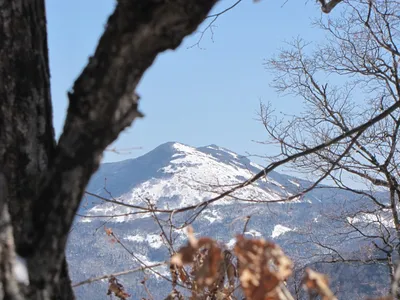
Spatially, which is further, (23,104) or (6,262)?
(23,104)

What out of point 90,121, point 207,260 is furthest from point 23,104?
point 207,260

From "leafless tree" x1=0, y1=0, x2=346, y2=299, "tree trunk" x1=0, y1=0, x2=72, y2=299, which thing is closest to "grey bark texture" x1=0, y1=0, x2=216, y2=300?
"leafless tree" x1=0, y1=0, x2=346, y2=299

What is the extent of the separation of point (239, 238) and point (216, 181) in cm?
483

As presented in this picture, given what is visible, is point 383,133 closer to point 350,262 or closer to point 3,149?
point 350,262

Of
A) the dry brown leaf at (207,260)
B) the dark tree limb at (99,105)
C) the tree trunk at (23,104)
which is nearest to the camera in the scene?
the dry brown leaf at (207,260)

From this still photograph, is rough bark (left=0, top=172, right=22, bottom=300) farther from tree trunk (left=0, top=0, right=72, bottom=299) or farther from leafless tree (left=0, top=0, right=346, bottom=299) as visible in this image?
tree trunk (left=0, top=0, right=72, bottom=299)

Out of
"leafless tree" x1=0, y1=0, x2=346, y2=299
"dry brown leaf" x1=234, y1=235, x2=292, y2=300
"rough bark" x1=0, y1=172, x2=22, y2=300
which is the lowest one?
"dry brown leaf" x1=234, y1=235, x2=292, y2=300

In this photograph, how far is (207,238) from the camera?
2.90 ft

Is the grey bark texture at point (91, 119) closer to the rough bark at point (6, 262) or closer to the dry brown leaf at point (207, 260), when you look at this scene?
the rough bark at point (6, 262)

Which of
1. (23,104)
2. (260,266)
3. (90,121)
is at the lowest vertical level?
(260,266)

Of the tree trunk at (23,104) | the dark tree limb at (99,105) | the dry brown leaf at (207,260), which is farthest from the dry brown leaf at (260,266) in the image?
the tree trunk at (23,104)

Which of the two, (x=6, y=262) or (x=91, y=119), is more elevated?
(x=91, y=119)

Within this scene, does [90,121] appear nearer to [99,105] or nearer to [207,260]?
[99,105]

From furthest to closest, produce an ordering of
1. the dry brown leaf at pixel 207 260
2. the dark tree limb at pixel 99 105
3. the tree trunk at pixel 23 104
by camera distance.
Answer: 1. the tree trunk at pixel 23 104
2. the dark tree limb at pixel 99 105
3. the dry brown leaf at pixel 207 260
